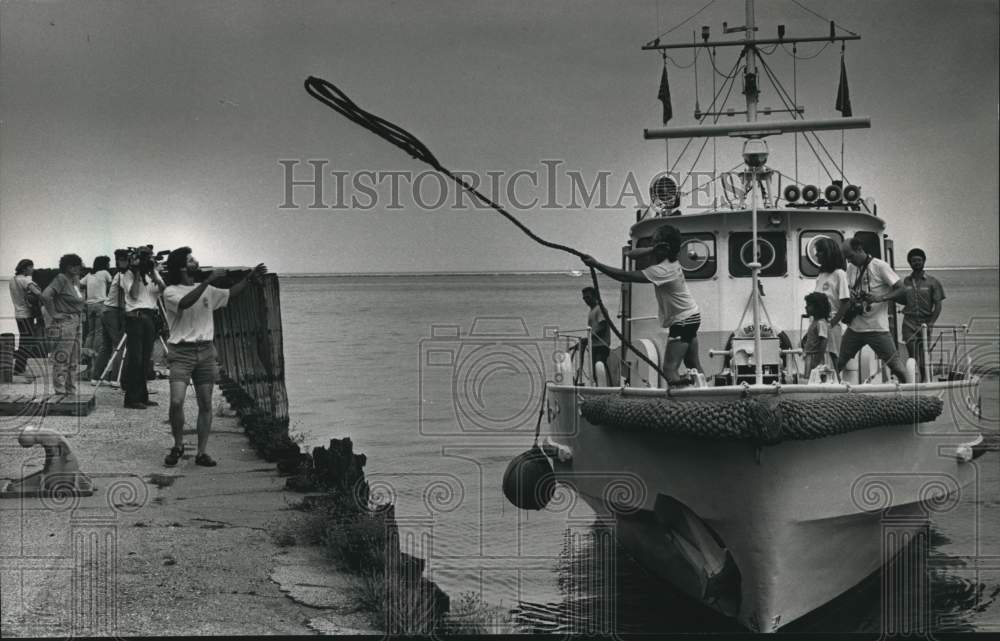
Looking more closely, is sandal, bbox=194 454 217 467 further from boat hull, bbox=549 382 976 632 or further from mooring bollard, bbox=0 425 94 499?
boat hull, bbox=549 382 976 632

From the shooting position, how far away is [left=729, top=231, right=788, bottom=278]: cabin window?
9.47 metres

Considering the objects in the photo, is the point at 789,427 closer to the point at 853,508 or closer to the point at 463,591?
the point at 853,508

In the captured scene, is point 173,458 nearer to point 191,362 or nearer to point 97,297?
point 191,362

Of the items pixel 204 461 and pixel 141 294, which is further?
pixel 141 294

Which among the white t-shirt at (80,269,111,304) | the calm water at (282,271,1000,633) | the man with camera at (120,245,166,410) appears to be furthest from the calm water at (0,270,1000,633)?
the man with camera at (120,245,166,410)

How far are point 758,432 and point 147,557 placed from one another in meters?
4.13

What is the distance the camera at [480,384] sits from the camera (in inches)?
773

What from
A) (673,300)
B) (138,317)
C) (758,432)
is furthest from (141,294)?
(758,432)

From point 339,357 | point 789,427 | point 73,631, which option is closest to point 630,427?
point 789,427

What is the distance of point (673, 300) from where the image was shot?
285 inches

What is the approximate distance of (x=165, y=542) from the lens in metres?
7.35

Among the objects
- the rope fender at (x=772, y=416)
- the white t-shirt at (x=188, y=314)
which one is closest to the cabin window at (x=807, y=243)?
the rope fender at (x=772, y=416)

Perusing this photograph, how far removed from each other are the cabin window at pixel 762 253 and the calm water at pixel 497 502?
8.33 ft

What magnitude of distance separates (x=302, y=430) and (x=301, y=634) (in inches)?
488
